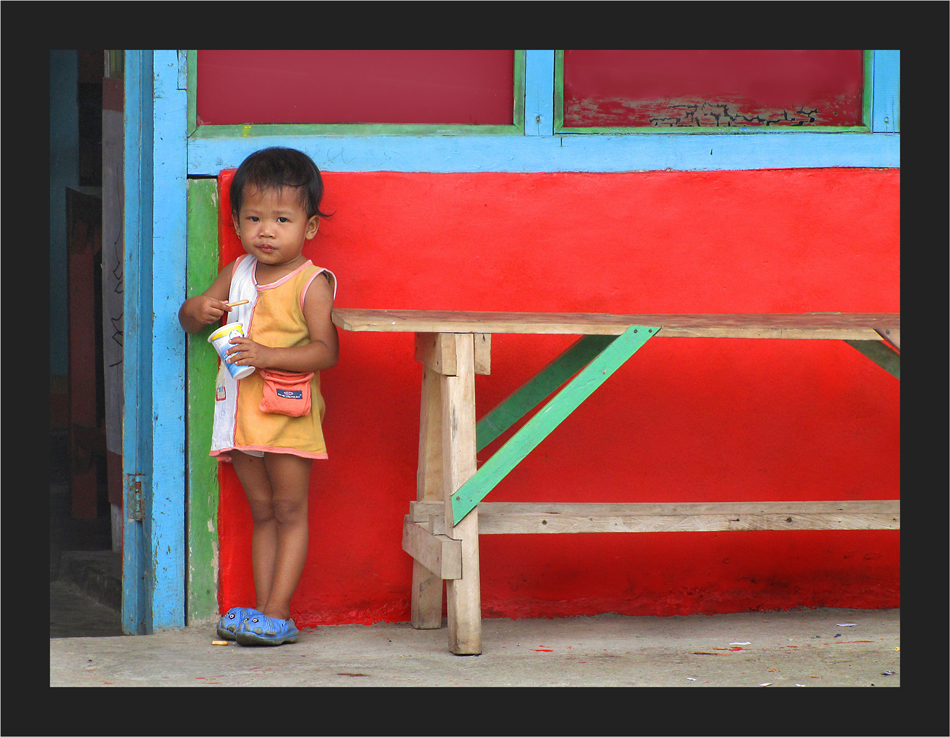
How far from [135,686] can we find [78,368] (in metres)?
2.82

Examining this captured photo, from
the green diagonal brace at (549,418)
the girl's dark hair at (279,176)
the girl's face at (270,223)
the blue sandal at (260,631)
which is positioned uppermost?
the girl's dark hair at (279,176)

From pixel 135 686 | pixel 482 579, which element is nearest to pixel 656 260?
pixel 482 579

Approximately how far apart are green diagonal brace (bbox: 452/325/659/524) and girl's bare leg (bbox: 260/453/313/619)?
1.89 feet

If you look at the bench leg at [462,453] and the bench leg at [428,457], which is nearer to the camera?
the bench leg at [462,453]

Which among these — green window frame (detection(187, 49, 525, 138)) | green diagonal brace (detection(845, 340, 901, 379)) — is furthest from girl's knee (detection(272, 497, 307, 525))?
green diagonal brace (detection(845, 340, 901, 379))

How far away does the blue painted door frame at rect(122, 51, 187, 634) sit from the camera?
10.8 ft

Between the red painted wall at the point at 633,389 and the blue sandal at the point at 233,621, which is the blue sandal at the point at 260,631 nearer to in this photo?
the blue sandal at the point at 233,621

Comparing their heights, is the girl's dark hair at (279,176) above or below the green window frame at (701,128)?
below

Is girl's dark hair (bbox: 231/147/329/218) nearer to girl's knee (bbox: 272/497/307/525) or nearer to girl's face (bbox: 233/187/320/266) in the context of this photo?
girl's face (bbox: 233/187/320/266)

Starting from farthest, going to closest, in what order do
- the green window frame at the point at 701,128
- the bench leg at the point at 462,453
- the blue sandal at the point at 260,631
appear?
the green window frame at the point at 701,128 < the blue sandal at the point at 260,631 < the bench leg at the point at 462,453

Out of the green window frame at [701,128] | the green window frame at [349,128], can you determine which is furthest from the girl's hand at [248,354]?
the green window frame at [701,128]

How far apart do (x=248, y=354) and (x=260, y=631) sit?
2.82 ft

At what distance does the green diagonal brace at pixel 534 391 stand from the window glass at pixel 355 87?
2.73 feet

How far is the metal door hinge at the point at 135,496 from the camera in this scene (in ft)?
11.3
